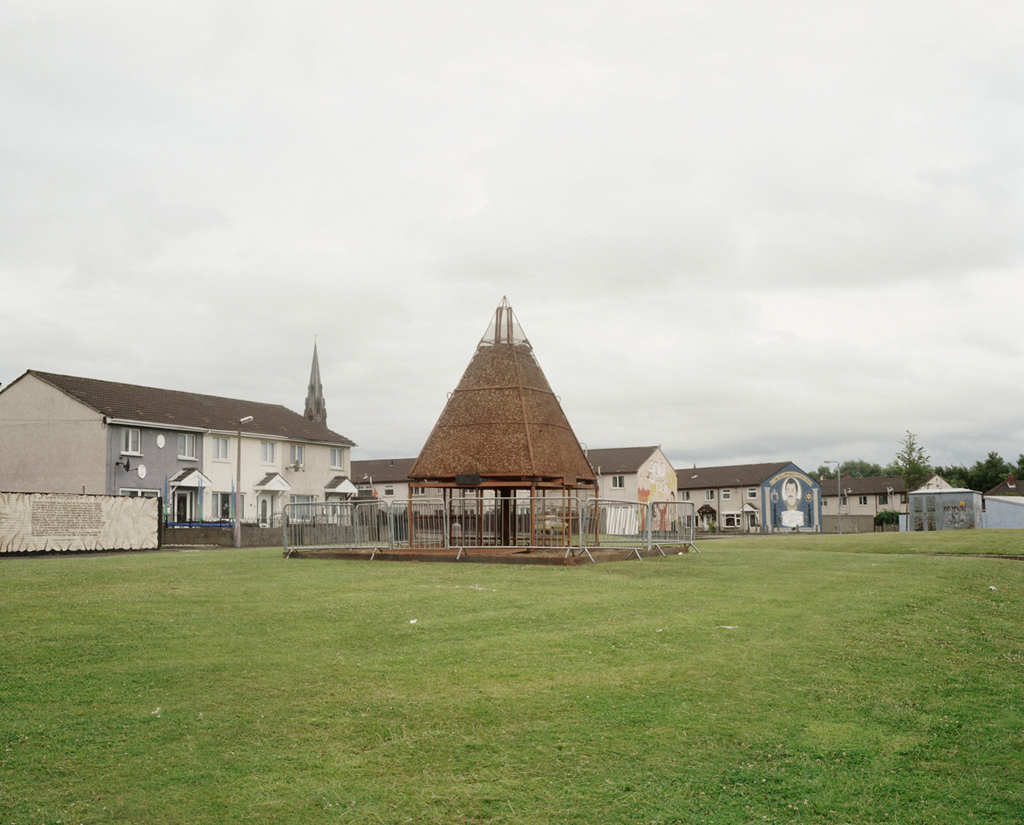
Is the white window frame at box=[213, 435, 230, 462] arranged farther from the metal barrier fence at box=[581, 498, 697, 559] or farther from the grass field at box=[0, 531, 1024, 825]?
the grass field at box=[0, 531, 1024, 825]

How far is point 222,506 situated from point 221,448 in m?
3.68

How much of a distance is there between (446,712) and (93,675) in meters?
3.56

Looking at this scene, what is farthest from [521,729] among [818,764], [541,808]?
[818,764]

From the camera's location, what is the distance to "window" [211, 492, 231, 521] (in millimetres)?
51141

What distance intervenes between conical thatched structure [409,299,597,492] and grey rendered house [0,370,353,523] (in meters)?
20.4

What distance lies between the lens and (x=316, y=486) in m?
59.8

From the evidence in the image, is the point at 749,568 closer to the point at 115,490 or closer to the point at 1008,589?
the point at 1008,589

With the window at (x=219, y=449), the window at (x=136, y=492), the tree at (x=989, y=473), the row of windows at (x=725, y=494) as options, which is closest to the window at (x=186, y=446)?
the window at (x=219, y=449)

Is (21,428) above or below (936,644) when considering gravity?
above

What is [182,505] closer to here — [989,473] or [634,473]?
[634,473]

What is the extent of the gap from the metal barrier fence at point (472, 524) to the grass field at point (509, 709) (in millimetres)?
9290

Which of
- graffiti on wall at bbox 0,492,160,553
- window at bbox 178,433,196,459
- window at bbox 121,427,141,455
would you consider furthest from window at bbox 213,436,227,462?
graffiti on wall at bbox 0,492,160,553

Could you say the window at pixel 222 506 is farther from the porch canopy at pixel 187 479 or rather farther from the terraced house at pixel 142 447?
the porch canopy at pixel 187 479

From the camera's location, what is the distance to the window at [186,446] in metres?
49.6
